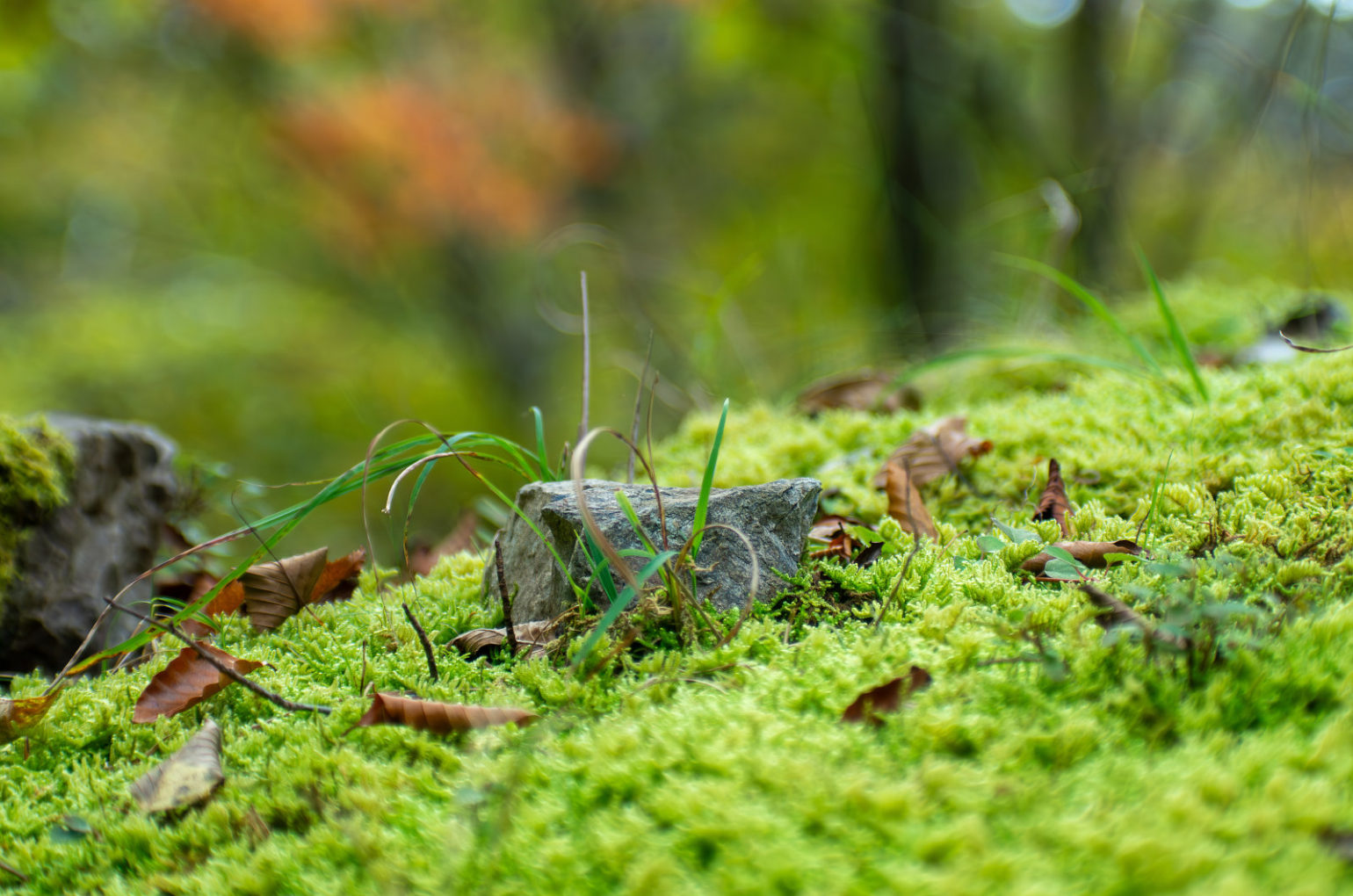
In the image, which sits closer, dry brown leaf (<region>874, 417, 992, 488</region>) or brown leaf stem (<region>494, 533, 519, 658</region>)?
brown leaf stem (<region>494, 533, 519, 658</region>)

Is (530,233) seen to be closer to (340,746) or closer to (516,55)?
(516,55)

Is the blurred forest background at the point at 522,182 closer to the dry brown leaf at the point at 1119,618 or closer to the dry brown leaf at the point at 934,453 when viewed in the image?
the dry brown leaf at the point at 934,453

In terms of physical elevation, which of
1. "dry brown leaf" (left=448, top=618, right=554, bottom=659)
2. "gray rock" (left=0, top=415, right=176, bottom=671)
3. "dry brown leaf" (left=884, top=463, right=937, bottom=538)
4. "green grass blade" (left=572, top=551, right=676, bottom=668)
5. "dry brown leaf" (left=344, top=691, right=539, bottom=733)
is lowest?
"gray rock" (left=0, top=415, right=176, bottom=671)

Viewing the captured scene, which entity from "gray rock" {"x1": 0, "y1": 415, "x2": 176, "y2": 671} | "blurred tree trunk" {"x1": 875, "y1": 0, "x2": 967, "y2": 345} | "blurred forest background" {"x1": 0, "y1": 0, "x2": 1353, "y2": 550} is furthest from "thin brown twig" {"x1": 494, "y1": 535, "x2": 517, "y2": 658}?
"blurred tree trunk" {"x1": 875, "y1": 0, "x2": 967, "y2": 345}

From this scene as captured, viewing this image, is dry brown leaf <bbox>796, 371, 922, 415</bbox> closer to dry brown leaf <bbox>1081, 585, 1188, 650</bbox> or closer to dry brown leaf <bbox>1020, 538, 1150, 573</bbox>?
dry brown leaf <bbox>1020, 538, 1150, 573</bbox>

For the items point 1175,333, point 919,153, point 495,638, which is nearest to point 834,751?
point 495,638

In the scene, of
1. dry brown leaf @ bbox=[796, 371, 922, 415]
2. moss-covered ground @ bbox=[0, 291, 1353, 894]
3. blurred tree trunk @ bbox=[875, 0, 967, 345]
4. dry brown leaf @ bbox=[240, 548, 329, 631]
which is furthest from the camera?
blurred tree trunk @ bbox=[875, 0, 967, 345]

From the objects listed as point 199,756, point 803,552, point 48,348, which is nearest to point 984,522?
point 803,552

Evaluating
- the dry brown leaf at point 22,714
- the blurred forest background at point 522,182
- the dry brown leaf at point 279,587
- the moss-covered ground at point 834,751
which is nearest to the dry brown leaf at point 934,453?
the moss-covered ground at point 834,751

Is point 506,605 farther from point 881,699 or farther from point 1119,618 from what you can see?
point 1119,618
